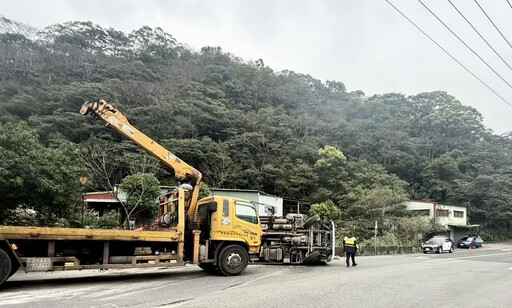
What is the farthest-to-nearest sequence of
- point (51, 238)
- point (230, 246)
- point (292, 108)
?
point (292, 108)
point (230, 246)
point (51, 238)

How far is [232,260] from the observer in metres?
11.8

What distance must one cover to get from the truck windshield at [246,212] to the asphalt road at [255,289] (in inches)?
68.6

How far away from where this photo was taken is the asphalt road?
762 cm

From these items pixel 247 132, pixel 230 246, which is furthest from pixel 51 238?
pixel 247 132

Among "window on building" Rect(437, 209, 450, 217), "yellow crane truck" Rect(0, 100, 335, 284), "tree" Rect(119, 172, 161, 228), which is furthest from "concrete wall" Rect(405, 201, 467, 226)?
"yellow crane truck" Rect(0, 100, 335, 284)

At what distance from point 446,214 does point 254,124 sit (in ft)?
90.8

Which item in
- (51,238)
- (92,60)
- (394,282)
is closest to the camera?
(51,238)

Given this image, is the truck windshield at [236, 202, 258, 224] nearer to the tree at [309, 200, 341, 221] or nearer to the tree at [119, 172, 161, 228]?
the tree at [119, 172, 161, 228]

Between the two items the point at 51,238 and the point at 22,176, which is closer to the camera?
the point at 51,238

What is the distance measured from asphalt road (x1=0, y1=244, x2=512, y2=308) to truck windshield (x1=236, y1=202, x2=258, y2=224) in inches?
68.6

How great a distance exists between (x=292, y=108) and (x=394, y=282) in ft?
213

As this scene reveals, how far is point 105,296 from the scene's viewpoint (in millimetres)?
8203

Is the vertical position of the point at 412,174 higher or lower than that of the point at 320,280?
higher

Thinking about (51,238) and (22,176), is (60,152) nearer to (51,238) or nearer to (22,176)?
(22,176)
